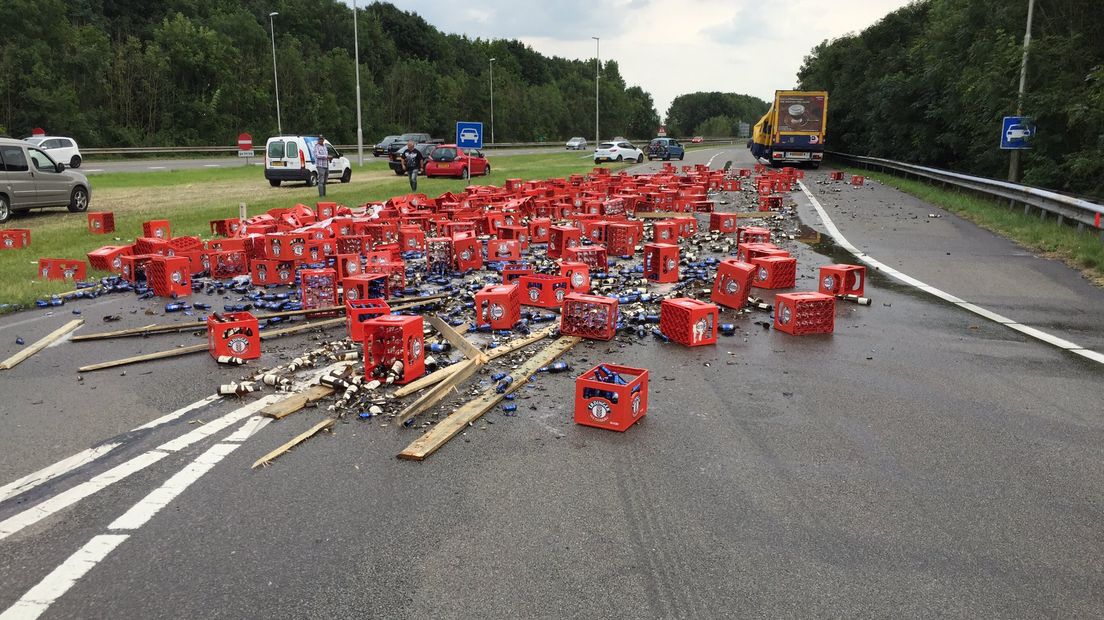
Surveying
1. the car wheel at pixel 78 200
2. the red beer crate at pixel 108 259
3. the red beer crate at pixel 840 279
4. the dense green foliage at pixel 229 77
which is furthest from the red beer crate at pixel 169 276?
the dense green foliage at pixel 229 77

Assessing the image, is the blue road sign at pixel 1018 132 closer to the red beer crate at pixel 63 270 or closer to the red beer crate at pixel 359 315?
the red beer crate at pixel 359 315

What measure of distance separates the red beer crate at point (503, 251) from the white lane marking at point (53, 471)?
8.09m

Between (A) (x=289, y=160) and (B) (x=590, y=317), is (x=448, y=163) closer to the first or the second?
(A) (x=289, y=160)

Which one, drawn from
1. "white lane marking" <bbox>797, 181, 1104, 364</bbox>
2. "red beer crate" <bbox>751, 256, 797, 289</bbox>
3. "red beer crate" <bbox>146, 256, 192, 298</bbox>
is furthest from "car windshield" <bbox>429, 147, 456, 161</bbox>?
"red beer crate" <bbox>751, 256, 797, 289</bbox>

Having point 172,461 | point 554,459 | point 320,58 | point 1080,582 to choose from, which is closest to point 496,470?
point 554,459

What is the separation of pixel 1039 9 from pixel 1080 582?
97.4ft

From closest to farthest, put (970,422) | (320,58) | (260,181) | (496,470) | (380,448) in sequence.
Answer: (496,470) → (380,448) → (970,422) → (260,181) → (320,58)

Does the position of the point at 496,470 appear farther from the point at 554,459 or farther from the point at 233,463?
the point at 233,463

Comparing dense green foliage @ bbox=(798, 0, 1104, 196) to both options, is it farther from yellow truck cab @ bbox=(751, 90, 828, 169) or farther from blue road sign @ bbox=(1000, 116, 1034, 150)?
yellow truck cab @ bbox=(751, 90, 828, 169)

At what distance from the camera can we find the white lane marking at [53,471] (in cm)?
446

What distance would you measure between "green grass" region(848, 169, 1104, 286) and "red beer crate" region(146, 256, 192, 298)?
12.2m

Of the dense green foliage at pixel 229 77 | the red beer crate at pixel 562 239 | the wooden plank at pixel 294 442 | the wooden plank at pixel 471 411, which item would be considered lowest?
the wooden plank at pixel 294 442

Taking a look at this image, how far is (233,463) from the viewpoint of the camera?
4.84 meters

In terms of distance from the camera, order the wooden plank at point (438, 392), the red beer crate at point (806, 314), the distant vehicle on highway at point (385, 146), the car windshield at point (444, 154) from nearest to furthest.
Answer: the wooden plank at point (438, 392) < the red beer crate at point (806, 314) < the car windshield at point (444, 154) < the distant vehicle on highway at point (385, 146)
